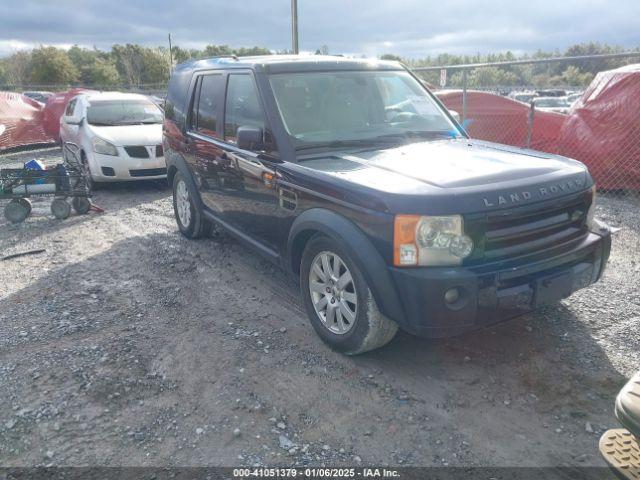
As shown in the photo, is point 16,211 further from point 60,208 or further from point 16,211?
point 60,208

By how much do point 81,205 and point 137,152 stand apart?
163cm

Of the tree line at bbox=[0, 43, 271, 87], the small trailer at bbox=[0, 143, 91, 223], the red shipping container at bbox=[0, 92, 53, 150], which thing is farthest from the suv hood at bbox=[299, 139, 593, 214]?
the tree line at bbox=[0, 43, 271, 87]

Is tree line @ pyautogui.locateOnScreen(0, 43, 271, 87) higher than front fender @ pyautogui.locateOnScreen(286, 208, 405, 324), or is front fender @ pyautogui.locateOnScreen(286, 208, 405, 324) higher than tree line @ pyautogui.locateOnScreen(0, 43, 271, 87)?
tree line @ pyautogui.locateOnScreen(0, 43, 271, 87)

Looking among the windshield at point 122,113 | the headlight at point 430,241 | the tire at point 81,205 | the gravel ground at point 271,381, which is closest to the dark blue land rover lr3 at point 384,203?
the headlight at point 430,241

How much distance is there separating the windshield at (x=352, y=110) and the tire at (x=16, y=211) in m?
5.05

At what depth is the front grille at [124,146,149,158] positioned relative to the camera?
9227 millimetres

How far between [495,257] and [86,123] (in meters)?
8.78

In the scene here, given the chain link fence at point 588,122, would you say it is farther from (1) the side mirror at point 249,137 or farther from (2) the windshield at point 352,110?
(1) the side mirror at point 249,137

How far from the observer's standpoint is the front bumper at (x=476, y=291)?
118 inches

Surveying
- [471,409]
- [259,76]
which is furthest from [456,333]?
[259,76]

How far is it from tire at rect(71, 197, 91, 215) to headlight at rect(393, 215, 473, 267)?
639 centimetres

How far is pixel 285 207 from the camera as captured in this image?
3996 mm

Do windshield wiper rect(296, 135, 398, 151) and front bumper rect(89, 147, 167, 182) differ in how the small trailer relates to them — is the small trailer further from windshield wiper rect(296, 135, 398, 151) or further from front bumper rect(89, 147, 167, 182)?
windshield wiper rect(296, 135, 398, 151)

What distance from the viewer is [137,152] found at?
9.27 metres
